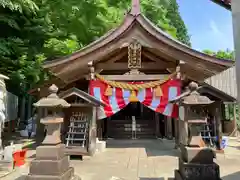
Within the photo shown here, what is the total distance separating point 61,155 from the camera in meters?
5.86

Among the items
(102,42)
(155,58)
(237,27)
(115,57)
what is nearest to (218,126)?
(155,58)

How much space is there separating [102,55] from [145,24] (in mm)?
2259

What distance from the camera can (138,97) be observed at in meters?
9.74

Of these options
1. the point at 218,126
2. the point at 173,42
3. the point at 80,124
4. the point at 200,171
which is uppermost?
the point at 173,42

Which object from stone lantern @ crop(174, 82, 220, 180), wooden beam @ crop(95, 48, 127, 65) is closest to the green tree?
wooden beam @ crop(95, 48, 127, 65)

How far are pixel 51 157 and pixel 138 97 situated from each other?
5022mm

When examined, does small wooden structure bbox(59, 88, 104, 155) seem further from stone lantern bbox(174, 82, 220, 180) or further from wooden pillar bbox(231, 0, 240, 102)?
wooden pillar bbox(231, 0, 240, 102)

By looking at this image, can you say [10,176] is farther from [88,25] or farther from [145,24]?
[88,25]

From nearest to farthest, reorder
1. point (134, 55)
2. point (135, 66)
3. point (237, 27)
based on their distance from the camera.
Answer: point (237, 27) < point (134, 55) < point (135, 66)

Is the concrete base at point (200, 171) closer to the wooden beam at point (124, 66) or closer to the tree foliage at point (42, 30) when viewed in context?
the wooden beam at point (124, 66)

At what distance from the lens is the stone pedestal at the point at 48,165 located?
548cm

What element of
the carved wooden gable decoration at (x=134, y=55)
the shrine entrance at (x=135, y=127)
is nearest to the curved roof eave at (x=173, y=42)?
the carved wooden gable decoration at (x=134, y=55)

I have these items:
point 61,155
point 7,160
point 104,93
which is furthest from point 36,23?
point 61,155

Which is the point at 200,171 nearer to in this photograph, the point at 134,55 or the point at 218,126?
the point at 218,126
